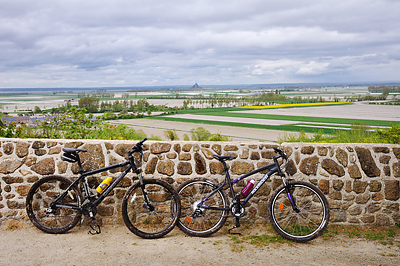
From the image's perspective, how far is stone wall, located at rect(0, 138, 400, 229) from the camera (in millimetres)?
6016

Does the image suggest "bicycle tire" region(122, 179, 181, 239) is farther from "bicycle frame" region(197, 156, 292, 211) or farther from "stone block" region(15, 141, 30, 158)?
"stone block" region(15, 141, 30, 158)

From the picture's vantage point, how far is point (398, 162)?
603 cm

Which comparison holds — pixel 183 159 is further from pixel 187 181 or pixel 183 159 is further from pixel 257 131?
pixel 257 131

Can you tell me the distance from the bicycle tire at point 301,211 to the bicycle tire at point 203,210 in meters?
0.83

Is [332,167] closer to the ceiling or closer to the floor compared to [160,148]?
closer to the floor

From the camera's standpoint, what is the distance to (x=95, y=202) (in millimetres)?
5719

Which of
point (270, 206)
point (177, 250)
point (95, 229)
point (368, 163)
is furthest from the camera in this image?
point (368, 163)

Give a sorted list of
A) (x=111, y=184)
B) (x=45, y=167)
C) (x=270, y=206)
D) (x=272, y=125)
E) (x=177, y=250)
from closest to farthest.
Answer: (x=177, y=250) < (x=270, y=206) < (x=111, y=184) < (x=45, y=167) < (x=272, y=125)

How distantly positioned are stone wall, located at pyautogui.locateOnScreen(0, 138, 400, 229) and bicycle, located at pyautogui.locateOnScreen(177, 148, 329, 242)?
0.86 feet

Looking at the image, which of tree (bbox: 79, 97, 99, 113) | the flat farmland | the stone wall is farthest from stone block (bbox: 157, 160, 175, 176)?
the flat farmland

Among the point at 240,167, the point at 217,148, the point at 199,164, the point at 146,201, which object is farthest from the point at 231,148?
the point at 146,201

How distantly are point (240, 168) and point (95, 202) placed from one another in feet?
7.97

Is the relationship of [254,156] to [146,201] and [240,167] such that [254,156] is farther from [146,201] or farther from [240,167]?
[146,201]

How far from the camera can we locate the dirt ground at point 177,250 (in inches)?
190
